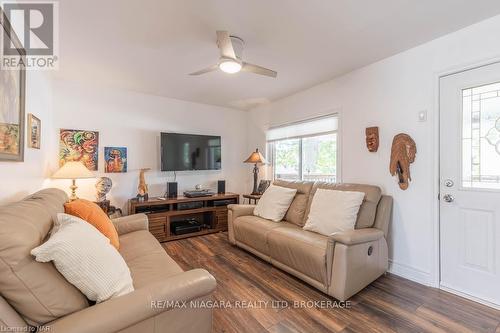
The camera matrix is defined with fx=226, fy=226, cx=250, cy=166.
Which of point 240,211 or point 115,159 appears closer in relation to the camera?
point 240,211

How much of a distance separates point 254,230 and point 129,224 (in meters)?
1.37

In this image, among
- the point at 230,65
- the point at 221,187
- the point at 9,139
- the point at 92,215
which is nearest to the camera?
the point at 9,139

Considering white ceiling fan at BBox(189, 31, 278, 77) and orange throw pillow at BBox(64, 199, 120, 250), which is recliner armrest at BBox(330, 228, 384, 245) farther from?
orange throw pillow at BBox(64, 199, 120, 250)

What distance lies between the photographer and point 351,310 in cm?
181

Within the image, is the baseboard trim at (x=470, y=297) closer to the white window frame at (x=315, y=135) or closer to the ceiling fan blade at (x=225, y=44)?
the white window frame at (x=315, y=135)

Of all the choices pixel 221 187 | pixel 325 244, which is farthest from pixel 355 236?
pixel 221 187

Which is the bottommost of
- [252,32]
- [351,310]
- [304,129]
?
[351,310]

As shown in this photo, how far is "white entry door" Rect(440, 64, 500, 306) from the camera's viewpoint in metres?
1.87

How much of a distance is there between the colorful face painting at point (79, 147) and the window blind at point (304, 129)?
287 cm

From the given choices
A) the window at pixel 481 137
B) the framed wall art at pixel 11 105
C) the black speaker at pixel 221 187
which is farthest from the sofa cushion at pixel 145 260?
the window at pixel 481 137

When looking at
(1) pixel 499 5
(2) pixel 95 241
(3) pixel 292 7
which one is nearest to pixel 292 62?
(3) pixel 292 7

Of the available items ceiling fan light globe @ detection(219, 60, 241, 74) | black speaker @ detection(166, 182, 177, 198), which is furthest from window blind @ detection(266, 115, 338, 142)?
black speaker @ detection(166, 182, 177, 198)

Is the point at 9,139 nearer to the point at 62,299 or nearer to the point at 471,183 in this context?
the point at 62,299

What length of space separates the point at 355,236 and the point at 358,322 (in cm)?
61
